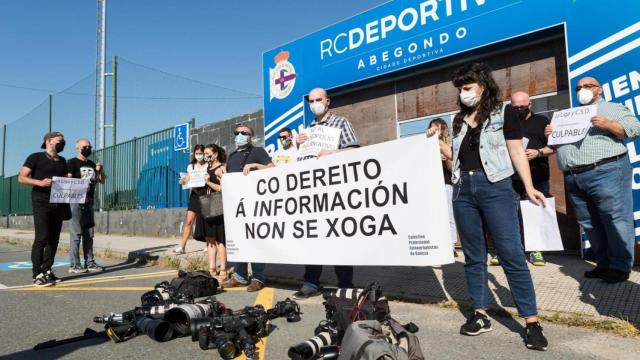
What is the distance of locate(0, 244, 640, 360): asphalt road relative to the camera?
2.77 metres

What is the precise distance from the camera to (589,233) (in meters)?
4.49

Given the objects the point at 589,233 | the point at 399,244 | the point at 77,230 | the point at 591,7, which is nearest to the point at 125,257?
the point at 77,230

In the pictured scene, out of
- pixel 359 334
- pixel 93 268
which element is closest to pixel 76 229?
pixel 93 268

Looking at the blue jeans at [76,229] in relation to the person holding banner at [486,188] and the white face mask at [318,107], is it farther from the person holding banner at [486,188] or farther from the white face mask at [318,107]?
the person holding banner at [486,188]

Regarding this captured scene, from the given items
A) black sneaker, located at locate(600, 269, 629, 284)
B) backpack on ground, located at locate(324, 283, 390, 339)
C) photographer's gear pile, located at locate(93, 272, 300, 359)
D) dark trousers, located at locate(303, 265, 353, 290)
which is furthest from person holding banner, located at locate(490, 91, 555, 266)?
photographer's gear pile, located at locate(93, 272, 300, 359)

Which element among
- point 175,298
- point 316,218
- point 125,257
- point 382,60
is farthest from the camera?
point 125,257

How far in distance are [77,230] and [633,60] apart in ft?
25.8

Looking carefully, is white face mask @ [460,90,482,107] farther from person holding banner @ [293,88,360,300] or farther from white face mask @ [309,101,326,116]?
white face mask @ [309,101,326,116]

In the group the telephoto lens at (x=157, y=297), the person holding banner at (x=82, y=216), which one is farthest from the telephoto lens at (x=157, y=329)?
the person holding banner at (x=82, y=216)

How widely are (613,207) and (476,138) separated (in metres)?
1.93

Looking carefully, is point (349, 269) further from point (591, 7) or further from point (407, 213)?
point (591, 7)

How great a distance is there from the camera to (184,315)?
11.0 ft

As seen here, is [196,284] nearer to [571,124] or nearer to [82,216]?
[82,216]

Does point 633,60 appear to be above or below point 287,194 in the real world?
above
